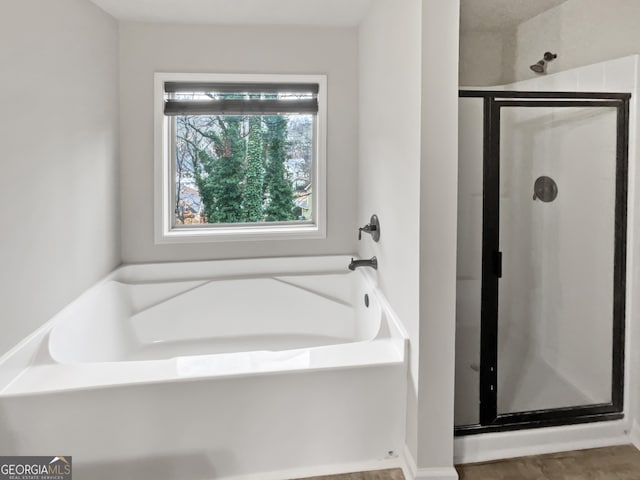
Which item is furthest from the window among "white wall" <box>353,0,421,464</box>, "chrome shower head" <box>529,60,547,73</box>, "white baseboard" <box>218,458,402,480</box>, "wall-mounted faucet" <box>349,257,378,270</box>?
"white baseboard" <box>218,458,402,480</box>

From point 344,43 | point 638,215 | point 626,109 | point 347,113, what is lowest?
point 638,215

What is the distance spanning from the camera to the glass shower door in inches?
82.6

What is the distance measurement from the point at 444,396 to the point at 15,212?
74.7 inches

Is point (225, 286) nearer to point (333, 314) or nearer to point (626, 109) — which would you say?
point (333, 314)

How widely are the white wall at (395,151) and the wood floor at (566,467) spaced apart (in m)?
0.39

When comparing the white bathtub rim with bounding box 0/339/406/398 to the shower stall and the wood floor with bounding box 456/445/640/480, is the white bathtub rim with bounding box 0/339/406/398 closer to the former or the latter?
the shower stall

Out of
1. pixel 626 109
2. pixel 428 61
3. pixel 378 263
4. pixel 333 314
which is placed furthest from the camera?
pixel 333 314

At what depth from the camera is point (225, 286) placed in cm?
297

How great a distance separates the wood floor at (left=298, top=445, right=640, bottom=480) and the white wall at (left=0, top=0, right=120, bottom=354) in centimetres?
153

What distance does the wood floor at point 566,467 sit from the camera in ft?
6.07

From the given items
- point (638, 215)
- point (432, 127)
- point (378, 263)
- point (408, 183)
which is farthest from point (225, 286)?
point (638, 215)

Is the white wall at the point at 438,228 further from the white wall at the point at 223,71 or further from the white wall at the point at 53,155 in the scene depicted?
the white wall at the point at 53,155

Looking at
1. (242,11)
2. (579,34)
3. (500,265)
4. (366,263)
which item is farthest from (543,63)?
(242,11)

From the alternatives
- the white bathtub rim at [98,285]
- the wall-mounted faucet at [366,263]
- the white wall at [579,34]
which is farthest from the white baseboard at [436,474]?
the white wall at [579,34]
